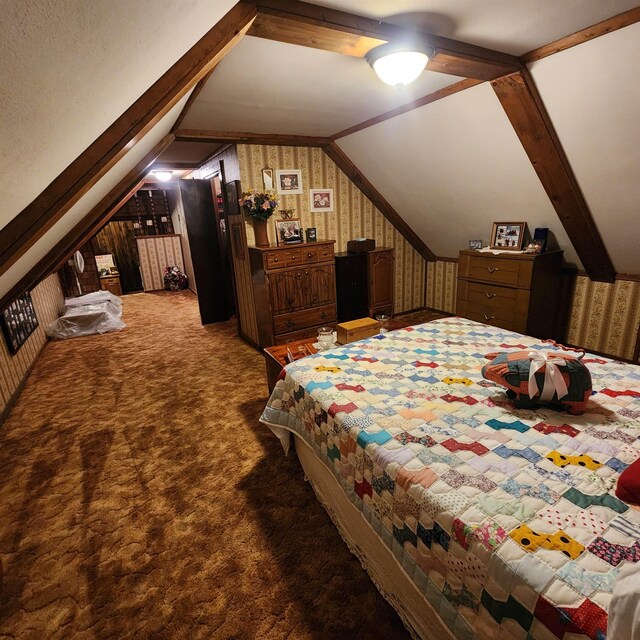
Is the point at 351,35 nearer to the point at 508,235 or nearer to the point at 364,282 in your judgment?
the point at 508,235

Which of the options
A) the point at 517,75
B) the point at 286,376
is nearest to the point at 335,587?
the point at 286,376

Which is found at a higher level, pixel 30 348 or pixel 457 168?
pixel 457 168

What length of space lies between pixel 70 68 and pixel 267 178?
3236 mm

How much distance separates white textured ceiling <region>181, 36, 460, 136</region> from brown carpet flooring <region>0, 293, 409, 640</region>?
7.88ft

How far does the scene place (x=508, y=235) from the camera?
3.55 meters

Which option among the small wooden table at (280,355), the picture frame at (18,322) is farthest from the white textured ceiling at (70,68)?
the picture frame at (18,322)

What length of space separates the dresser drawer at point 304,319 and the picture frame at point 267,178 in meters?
1.47

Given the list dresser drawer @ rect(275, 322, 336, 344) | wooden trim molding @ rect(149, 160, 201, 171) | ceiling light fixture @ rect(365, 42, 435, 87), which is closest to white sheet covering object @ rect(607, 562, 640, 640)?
ceiling light fixture @ rect(365, 42, 435, 87)

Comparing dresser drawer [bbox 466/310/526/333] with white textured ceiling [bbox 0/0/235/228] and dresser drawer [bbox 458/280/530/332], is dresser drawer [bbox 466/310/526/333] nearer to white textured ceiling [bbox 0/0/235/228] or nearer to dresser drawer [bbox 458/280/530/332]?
dresser drawer [bbox 458/280/530/332]

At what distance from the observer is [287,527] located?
1.77 m

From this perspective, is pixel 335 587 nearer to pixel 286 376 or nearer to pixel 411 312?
pixel 286 376

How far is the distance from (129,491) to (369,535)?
59.7 inches

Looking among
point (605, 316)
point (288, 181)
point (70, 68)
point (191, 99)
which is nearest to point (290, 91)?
point (191, 99)

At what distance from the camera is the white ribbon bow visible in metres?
1.27
